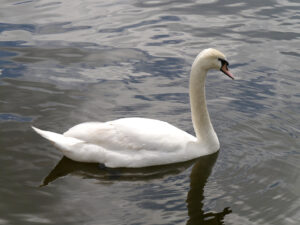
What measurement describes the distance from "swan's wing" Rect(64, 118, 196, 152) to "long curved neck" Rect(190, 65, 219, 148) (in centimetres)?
47

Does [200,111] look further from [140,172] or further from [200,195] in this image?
[200,195]

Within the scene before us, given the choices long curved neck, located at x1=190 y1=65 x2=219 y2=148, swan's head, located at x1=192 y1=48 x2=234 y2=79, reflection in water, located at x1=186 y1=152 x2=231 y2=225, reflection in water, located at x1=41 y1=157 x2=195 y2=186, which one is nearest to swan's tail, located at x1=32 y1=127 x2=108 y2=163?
reflection in water, located at x1=41 y1=157 x2=195 y2=186

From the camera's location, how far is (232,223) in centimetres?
637

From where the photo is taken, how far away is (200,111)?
8.11 metres

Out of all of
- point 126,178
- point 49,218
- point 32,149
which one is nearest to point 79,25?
point 32,149

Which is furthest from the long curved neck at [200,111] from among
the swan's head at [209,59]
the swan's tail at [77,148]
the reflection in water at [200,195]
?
the swan's tail at [77,148]

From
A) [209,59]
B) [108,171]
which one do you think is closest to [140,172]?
[108,171]

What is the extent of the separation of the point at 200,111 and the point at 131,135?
3.83 feet

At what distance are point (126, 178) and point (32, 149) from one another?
1564 millimetres

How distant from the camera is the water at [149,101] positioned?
6.71 metres

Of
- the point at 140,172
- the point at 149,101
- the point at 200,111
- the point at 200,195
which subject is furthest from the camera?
the point at 149,101

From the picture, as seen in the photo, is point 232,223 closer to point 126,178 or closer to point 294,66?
point 126,178

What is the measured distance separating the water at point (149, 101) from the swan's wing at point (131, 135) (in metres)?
0.33

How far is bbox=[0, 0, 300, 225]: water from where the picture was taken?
6.71 meters
